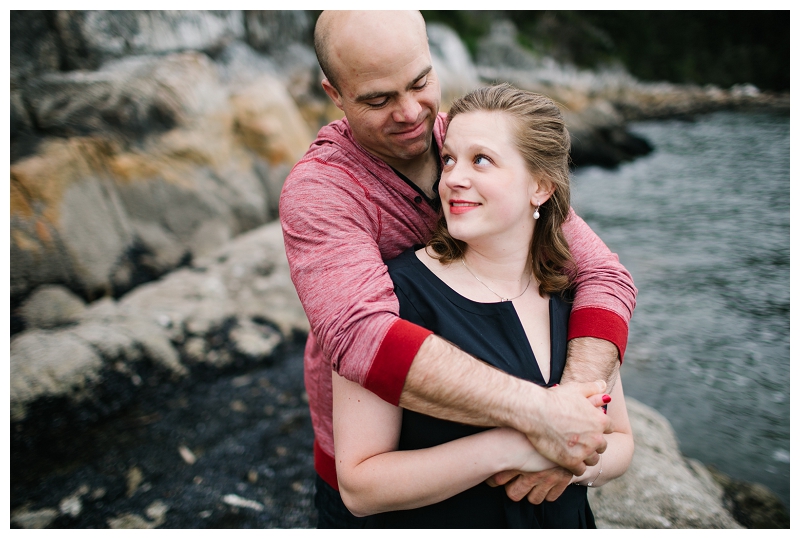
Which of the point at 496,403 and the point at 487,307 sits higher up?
the point at 487,307

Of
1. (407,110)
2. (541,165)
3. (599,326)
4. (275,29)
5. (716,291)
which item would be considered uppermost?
(275,29)

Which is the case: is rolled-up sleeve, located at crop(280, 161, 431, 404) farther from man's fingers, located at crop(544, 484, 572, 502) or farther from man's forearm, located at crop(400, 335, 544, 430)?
man's fingers, located at crop(544, 484, 572, 502)

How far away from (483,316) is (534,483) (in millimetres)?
488

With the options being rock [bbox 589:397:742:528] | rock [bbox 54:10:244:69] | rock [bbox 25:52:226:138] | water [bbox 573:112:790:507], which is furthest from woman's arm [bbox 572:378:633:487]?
rock [bbox 54:10:244:69]

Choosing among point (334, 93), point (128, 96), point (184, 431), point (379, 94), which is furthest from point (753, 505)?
point (128, 96)

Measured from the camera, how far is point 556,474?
4.85 feet

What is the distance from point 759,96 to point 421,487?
1281 centimetres

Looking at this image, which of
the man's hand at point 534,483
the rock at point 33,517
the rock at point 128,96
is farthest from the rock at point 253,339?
the man's hand at point 534,483

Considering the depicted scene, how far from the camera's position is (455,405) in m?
1.40

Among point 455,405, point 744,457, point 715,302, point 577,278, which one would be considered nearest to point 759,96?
point 715,302

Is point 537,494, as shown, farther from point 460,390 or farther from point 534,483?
point 460,390

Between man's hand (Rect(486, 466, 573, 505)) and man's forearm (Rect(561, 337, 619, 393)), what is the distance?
27cm

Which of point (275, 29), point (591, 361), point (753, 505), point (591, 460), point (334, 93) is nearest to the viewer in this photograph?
point (591, 460)

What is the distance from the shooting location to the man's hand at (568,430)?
139 centimetres
